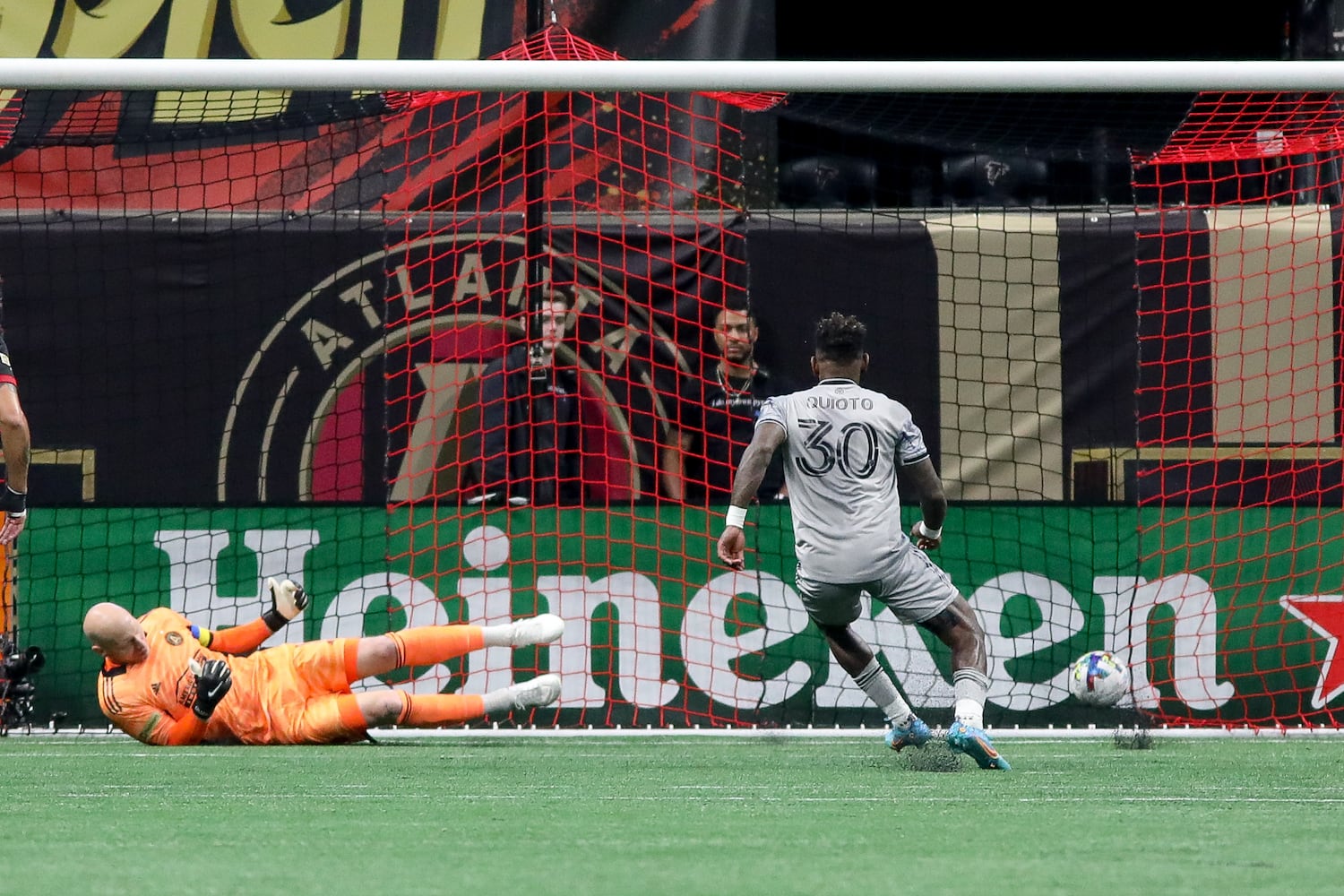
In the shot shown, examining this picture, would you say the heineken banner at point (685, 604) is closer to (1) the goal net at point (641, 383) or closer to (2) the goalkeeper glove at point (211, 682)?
(1) the goal net at point (641, 383)

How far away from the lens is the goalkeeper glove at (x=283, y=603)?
816cm

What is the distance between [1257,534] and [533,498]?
3637mm

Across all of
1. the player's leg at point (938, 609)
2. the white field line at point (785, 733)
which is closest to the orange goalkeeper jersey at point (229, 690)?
the white field line at point (785, 733)

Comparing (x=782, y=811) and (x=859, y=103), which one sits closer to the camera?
(x=782, y=811)

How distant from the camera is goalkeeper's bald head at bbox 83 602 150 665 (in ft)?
25.8

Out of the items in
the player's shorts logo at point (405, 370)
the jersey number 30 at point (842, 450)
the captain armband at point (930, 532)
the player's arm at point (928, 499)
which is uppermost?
the player's shorts logo at point (405, 370)

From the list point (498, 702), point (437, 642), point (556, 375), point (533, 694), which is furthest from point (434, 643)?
point (556, 375)

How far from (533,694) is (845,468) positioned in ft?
7.08

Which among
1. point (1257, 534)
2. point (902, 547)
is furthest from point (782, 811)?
point (1257, 534)

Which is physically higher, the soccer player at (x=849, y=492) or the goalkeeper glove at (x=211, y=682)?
the soccer player at (x=849, y=492)

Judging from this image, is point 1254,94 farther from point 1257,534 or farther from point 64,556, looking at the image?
point 64,556

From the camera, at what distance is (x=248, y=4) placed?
10789 mm

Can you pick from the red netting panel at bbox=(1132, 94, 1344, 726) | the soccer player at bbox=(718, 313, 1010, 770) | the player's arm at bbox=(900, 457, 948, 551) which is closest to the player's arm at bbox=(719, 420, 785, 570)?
the soccer player at bbox=(718, 313, 1010, 770)

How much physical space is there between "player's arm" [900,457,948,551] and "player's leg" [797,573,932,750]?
39 centimetres
